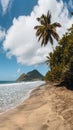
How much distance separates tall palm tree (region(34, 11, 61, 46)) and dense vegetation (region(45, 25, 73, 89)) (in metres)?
11.9

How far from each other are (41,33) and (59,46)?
13.4 meters

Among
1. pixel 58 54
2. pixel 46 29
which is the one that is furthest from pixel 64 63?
pixel 46 29

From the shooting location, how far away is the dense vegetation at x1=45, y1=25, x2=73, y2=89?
110 feet

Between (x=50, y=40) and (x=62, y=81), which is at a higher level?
(x=50, y=40)

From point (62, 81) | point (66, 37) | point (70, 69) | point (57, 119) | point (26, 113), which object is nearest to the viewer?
point (57, 119)

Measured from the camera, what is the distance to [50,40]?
5275 centimetres

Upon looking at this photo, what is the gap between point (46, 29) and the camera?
52.6m

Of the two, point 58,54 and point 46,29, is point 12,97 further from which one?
point 46,29

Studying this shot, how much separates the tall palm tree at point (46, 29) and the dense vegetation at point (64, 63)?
1191cm

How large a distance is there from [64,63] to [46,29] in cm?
1851

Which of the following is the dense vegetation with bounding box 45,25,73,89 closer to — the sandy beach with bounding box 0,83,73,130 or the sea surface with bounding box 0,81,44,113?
the sea surface with bounding box 0,81,44,113

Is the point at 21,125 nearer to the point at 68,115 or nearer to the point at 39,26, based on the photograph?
the point at 68,115

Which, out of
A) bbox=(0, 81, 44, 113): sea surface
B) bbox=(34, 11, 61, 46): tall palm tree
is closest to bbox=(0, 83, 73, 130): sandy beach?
bbox=(0, 81, 44, 113): sea surface

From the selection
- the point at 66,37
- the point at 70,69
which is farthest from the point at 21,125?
the point at 66,37
